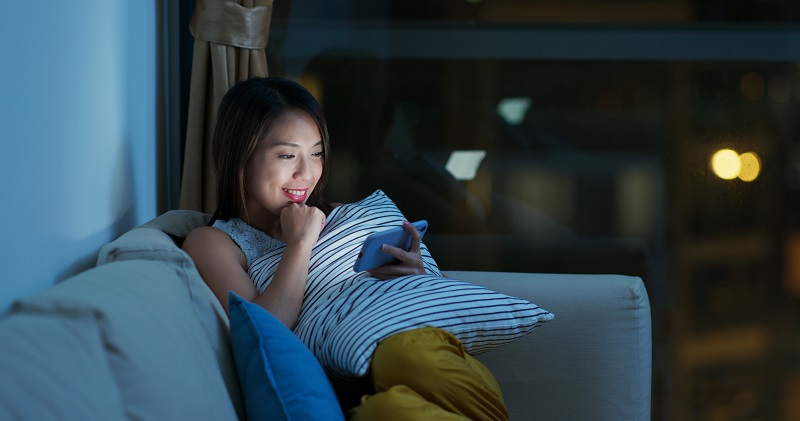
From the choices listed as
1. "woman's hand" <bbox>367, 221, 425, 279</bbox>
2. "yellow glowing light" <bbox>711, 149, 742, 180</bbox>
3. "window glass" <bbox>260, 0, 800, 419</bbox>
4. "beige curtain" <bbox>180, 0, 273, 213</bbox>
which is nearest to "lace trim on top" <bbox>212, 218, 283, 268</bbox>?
"woman's hand" <bbox>367, 221, 425, 279</bbox>

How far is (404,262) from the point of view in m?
1.67

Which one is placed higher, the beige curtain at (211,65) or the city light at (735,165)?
the beige curtain at (211,65)

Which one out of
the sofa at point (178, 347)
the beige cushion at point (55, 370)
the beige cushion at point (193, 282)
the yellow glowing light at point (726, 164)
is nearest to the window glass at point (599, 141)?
the yellow glowing light at point (726, 164)

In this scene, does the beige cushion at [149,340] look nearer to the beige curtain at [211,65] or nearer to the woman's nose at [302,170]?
the woman's nose at [302,170]

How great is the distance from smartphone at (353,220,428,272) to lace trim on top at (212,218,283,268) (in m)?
0.28

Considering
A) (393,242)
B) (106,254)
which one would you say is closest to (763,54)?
(393,242)

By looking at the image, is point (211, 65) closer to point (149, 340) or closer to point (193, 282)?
point (193, 282)

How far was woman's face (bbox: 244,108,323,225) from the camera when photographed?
1.79 metres

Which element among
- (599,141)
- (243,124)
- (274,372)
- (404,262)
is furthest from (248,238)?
(599,141)

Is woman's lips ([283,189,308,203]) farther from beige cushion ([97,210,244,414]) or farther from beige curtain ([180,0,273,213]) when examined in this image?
beige curtain ([180,0,273,213])

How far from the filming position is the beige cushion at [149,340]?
87cm

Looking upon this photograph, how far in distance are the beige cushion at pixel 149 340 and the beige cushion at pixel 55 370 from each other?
0.01 m

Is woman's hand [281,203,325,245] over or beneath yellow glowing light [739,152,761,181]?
beneath

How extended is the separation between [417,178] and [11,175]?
154 cm
